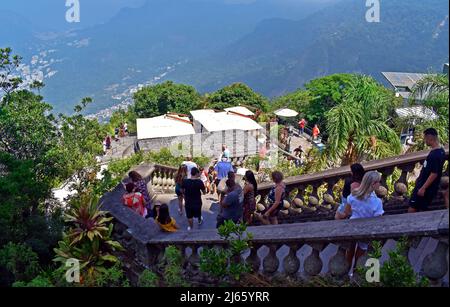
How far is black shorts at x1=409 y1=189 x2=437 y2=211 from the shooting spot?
575 centimetres

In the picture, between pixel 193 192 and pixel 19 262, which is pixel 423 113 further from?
pixel 19 262

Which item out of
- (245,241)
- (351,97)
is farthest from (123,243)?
(351,97)

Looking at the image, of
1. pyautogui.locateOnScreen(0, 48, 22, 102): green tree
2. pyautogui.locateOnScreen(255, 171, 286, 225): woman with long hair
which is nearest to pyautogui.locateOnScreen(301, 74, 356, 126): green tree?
pyautogui.locateOnScreen(0, 48, 22, 102): green tree

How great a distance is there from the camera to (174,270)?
4.77m

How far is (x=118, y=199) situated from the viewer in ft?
22.0

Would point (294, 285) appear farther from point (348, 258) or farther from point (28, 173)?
point (28, 173)

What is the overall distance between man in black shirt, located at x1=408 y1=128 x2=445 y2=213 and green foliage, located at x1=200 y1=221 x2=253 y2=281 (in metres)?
2.45

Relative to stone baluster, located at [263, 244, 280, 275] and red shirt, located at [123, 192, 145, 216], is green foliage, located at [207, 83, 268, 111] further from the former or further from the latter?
stone baluster, located at [263, 244, 280, 275]

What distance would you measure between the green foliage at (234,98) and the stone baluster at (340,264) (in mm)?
48728

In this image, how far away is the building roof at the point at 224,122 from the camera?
29.2 meters

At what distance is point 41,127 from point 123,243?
10.7 meters

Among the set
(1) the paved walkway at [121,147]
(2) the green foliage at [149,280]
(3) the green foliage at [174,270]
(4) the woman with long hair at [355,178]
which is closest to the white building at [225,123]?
(1) the paved walkway at [121,147]

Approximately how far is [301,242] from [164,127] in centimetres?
3062

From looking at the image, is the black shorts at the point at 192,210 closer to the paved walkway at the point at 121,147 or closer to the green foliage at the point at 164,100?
the paved walkway at the point at 121,147
